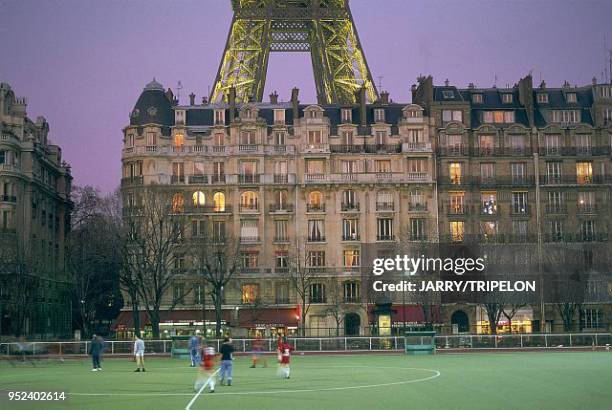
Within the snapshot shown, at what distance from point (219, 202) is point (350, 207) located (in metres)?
13.4

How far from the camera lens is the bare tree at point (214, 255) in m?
92.6

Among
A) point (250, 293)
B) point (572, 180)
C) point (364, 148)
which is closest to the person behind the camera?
point (250, 293)

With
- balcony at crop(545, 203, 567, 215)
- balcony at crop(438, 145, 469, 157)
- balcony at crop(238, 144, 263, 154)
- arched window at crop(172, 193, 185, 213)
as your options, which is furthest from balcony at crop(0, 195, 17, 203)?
balcony at crop(545, 203, 567, 215)

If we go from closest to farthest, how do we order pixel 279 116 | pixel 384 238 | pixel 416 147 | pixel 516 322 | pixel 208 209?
pixel 516 322
pixel 208 209
pixel 384 238
pixel 416 147
pixel 279 116

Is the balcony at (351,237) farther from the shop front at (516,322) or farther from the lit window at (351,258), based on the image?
the shop front at (516,322)

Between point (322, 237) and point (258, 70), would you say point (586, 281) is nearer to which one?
point (322, 237)

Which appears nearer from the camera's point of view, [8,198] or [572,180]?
[8,198]

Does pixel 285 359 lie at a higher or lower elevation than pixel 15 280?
lower

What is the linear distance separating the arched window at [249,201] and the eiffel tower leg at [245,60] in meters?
14.9

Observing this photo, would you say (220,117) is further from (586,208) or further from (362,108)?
(586,208)

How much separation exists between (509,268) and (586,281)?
313 inches

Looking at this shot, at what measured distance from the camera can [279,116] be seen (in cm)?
10575

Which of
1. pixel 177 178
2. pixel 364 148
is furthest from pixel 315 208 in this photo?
pixel 177 178

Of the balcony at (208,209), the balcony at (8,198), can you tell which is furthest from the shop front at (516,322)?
the balcony at (8,198)
